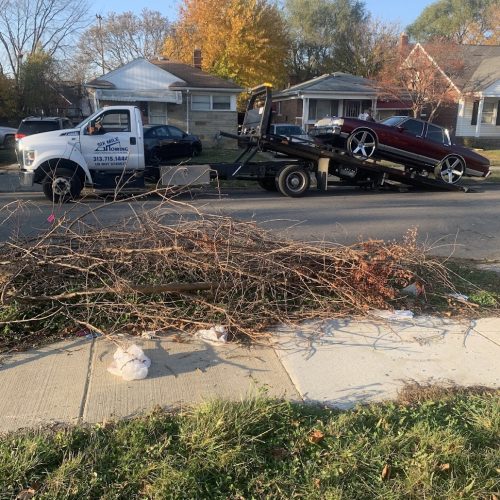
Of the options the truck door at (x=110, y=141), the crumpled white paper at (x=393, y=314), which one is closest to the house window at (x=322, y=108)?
the truck door at (x=110, y=141)

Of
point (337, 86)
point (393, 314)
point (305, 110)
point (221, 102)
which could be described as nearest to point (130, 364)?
point (393, 314)

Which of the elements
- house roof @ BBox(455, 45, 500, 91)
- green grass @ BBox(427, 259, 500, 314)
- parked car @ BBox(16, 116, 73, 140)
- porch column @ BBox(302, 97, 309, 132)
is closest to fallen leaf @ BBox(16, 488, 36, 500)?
green grass @ BBox(427, 259, 500, 314)

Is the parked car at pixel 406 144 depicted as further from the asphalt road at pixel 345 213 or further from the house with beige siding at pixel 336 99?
the house with beige siding at pixel 336 99

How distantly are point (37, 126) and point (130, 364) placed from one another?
1877cm

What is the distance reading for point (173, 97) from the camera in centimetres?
2842

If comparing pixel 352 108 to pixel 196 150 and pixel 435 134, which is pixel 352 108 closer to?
pixel 196 150

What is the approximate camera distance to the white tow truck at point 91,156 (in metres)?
11.4

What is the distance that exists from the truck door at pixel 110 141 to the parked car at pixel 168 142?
8213 millimetres

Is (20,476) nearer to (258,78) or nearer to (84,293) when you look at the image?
(84,293)

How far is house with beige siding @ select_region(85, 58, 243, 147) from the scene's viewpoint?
28.3 meters

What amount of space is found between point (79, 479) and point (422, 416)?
79.1 inches

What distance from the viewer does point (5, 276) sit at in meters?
4.45

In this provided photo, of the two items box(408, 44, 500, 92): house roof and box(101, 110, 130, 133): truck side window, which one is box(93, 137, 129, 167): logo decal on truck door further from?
box(408, 44, 500, 92): house roof

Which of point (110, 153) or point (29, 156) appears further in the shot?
point (110, 153)
